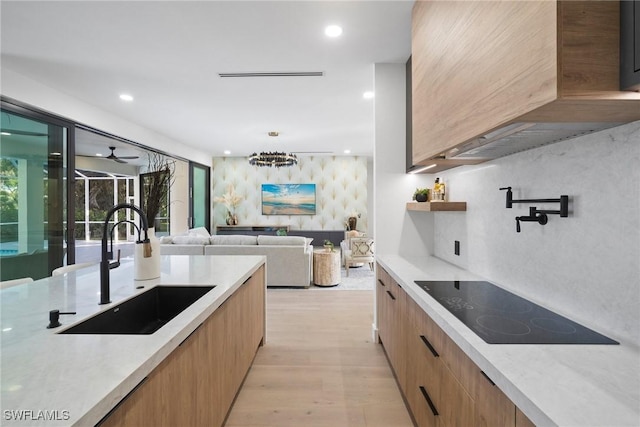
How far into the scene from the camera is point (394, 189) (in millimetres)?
2920

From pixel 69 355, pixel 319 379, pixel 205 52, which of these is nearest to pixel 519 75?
pixel 69 355

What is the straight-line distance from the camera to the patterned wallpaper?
8625 mm

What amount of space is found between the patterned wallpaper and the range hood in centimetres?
688

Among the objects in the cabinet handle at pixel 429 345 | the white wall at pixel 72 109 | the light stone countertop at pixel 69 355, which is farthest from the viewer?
the white wall at pixel 72 109

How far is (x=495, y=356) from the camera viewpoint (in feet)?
2.95

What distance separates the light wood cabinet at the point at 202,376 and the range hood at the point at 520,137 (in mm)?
1459

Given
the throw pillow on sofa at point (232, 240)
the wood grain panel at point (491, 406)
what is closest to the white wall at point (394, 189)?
the wood grain panel at point (491, 406)

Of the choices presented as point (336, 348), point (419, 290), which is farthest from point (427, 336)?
point (336, 348)

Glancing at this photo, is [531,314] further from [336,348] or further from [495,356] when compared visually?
[336,348]

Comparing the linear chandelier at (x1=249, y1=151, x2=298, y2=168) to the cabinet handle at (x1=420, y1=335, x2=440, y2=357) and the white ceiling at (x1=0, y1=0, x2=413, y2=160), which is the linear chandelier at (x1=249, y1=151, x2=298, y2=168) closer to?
the white ceiling at (x1=0, y1=0, x2=413, y2=160)

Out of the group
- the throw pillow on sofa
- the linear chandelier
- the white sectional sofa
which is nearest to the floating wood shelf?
the white sectional sofa

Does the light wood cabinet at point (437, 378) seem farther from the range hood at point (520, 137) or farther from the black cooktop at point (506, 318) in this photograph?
the range hood at point (520, 137)

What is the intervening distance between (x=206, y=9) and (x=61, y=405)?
2.37 m

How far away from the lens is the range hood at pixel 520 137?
1111mm
